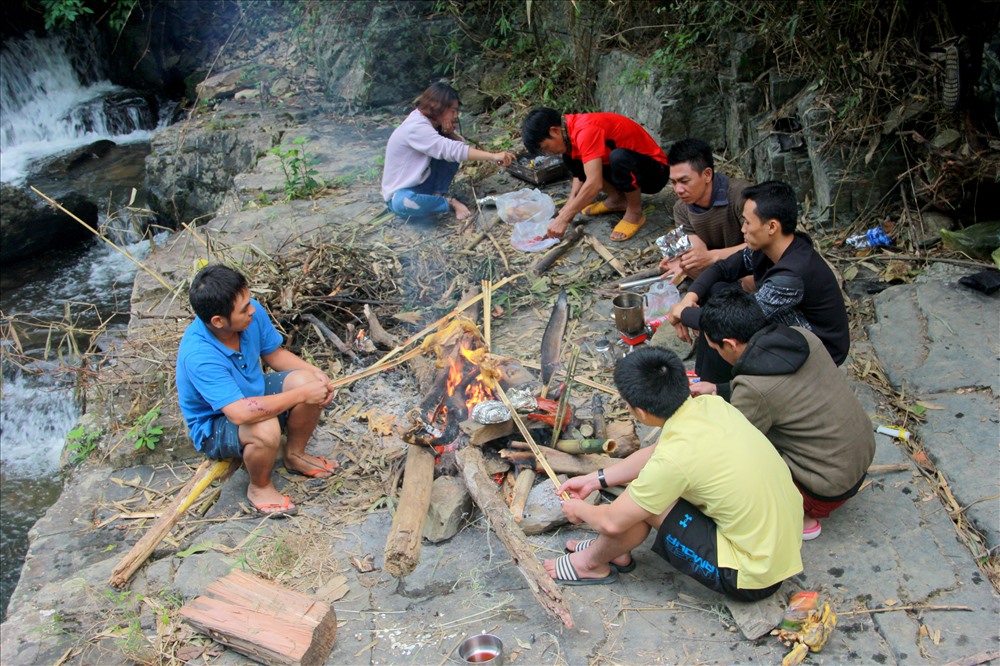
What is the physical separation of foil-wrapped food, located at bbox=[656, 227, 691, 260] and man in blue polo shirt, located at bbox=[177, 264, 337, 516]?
2.77 meters

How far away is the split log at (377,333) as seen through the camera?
5797mm

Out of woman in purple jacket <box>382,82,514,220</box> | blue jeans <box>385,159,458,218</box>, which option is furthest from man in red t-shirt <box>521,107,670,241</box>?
blue jeans <box>385,159,458,218</box>

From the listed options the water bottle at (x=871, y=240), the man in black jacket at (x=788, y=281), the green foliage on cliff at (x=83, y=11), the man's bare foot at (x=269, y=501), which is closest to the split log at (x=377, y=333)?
the man's bare foot at (x=269, y=501)

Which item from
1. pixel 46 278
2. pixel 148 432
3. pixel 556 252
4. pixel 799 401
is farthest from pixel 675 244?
pixel 46 278

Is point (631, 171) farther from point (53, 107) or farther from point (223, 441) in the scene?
point (53, 107)

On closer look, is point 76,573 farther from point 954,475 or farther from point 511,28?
point 511,28

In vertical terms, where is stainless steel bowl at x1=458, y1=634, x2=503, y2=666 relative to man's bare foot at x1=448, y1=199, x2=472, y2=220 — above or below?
below

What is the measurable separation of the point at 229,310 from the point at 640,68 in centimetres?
534

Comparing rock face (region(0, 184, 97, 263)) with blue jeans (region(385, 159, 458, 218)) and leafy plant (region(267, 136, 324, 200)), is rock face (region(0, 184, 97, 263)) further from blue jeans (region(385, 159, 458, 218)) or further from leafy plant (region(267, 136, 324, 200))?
blue jeans (region(385, 159, 458, 218))

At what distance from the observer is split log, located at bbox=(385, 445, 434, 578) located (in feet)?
12.0

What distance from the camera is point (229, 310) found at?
4234 millimetres

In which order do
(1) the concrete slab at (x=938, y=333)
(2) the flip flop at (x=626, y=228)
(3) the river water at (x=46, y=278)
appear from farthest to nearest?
(3) the river water at (x=46, y=278) → (2) the flip flop at (x=626, y=228) → (1) the concrete slab at (x=938, y=333)

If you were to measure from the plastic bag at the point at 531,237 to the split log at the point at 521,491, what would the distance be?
299cm

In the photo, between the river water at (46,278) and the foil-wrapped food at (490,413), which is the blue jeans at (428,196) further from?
the foil-wrapped food at (490,413)
